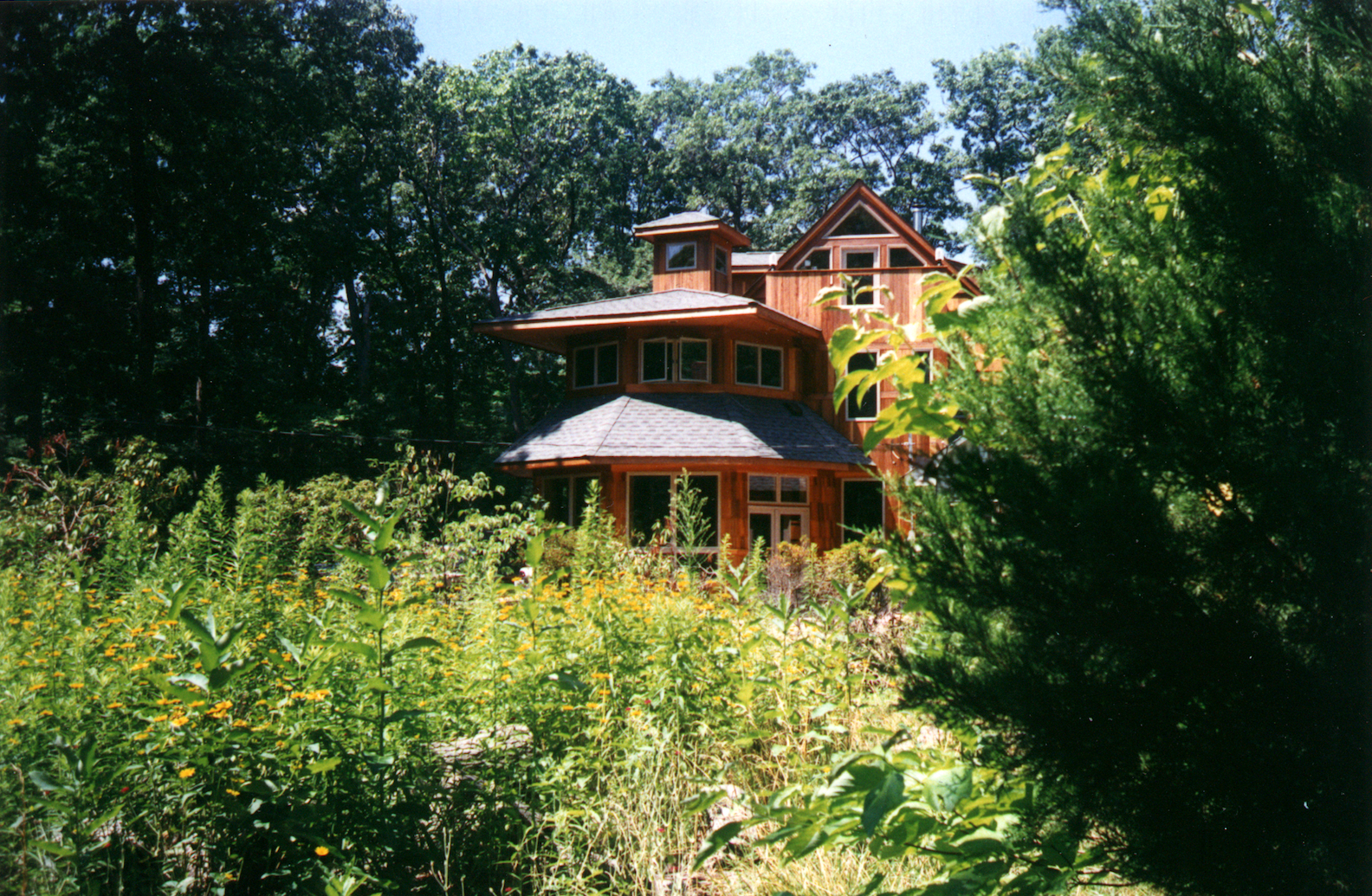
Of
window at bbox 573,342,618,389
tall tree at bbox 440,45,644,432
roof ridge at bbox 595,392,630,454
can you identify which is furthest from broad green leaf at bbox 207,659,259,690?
tall tree at bbox 440,45,644,432

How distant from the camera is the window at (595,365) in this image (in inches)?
770

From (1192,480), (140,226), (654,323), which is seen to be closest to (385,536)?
(1192,480)

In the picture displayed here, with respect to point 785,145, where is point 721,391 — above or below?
below

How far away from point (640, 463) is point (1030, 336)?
15.1 meters

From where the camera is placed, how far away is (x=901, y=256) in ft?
65.9

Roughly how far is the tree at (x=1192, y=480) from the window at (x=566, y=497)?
1615 centimetres

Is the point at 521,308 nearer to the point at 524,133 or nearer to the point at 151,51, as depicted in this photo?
the point at 524,133

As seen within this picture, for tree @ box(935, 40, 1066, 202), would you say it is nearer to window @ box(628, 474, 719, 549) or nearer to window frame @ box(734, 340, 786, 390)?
window frame @ box(734, 340, 786, 390)

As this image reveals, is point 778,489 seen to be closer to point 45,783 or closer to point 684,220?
point 684,220

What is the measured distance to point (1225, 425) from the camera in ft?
5.62

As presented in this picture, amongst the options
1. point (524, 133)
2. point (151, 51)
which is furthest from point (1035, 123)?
point (151, 51)

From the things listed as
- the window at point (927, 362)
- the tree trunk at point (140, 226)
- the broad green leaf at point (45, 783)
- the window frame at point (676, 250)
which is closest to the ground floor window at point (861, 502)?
the window frame at point (676, 250)

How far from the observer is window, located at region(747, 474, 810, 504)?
58.9 ft

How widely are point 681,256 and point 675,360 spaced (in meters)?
3.64
